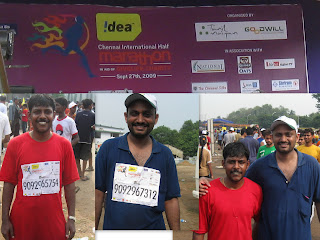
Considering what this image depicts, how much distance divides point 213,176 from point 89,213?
1.15m

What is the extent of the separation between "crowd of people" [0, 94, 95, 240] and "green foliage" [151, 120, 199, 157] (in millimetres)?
620

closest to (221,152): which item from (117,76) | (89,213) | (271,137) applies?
(271,137)

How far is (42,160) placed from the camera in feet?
12.6

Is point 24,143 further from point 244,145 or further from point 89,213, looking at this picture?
point 244,145

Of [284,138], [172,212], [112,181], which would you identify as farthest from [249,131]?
[112,181]

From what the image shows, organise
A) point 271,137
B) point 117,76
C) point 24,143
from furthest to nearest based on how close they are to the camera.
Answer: point 117,76 → point 271,137 → point 24,143

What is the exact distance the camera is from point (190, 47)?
930cm

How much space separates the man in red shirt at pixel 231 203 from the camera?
366 cm

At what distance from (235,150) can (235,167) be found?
15 centimetres

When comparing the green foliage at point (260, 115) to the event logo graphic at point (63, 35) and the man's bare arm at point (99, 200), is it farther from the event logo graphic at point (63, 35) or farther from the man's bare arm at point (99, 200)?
the event logo graphic at point (63, 35)

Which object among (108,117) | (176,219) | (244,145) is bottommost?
(176,219)

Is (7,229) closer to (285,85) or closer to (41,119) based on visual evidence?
(41,119)

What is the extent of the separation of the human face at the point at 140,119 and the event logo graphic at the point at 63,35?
5334 millimetres

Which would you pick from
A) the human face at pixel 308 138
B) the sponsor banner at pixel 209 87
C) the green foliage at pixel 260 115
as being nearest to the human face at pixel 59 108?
the green foliage at pixel 260 115
